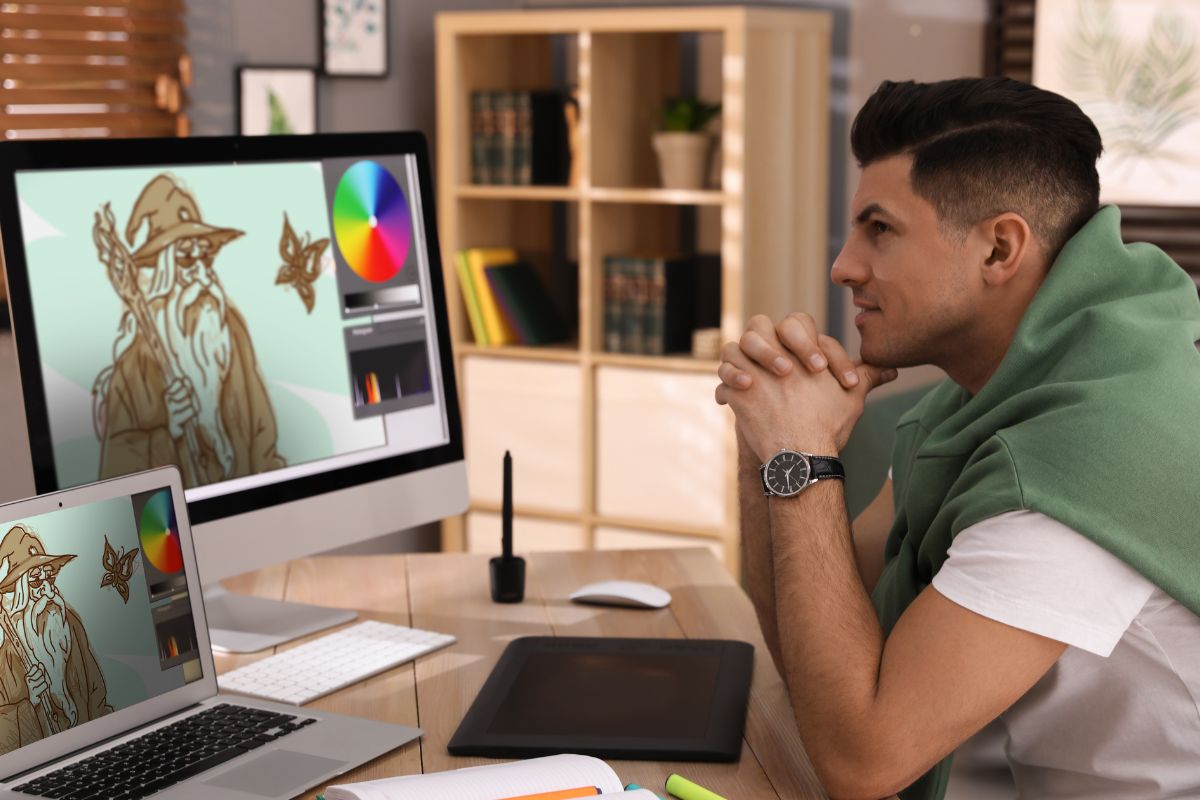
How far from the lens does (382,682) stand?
60.5 inches

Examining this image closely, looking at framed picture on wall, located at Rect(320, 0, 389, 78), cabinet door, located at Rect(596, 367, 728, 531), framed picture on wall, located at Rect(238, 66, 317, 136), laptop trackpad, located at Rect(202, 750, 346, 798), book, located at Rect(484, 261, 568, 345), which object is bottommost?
cabinet door, located at Rect(596, 367, 728, 531)

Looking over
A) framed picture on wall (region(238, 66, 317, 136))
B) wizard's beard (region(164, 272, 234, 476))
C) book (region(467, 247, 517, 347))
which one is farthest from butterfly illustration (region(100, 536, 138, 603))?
book (region(467, 247, 517, 347))

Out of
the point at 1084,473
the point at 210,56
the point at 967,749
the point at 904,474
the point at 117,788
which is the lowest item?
the point at 967,749

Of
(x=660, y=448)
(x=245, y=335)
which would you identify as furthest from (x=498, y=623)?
(x=660, y=448)

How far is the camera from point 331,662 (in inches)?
62.1

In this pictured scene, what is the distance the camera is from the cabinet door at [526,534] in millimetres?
3729

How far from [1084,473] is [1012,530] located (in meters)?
0.08

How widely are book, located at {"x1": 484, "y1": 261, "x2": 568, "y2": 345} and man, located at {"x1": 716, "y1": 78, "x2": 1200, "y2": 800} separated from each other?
226 cm

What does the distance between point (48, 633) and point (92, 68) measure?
7.18 feet

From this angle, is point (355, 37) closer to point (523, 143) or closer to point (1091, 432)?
point (523, 143)

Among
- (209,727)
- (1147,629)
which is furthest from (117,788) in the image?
(1147,629)

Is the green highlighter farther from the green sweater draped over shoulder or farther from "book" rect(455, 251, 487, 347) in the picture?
"book" rect(455, 251, 487, 347)

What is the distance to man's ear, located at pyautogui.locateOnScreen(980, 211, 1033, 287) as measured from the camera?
4.63ft

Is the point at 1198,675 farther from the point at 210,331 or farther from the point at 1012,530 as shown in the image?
the point at 210,331
